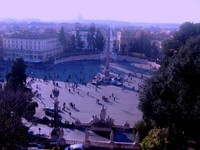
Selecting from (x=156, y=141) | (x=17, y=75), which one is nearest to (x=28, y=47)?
(x=17, y=75)

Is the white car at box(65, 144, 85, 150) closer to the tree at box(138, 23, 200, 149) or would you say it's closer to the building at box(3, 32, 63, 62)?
the tree at box(138, 23, 200, 149)

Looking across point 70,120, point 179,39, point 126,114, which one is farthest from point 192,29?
point 70,120

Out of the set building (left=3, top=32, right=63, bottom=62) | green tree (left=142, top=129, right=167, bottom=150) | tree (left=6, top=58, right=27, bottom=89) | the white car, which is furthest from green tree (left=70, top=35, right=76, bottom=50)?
green tree (left=142, top=129, right=167, bottom=150)

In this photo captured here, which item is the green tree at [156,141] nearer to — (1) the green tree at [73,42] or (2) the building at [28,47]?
(2) the building at [28,47]

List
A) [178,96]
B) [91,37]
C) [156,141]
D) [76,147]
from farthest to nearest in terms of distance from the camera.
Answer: [91,37] → [178,96] → [76,147] → [156,141]

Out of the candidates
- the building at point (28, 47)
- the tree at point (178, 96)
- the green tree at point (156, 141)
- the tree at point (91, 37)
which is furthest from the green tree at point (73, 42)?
the green tree at point (156, 141)

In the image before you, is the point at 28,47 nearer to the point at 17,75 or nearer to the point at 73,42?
the point at 73,42

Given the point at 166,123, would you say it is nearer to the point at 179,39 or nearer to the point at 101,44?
the point at 179,39
